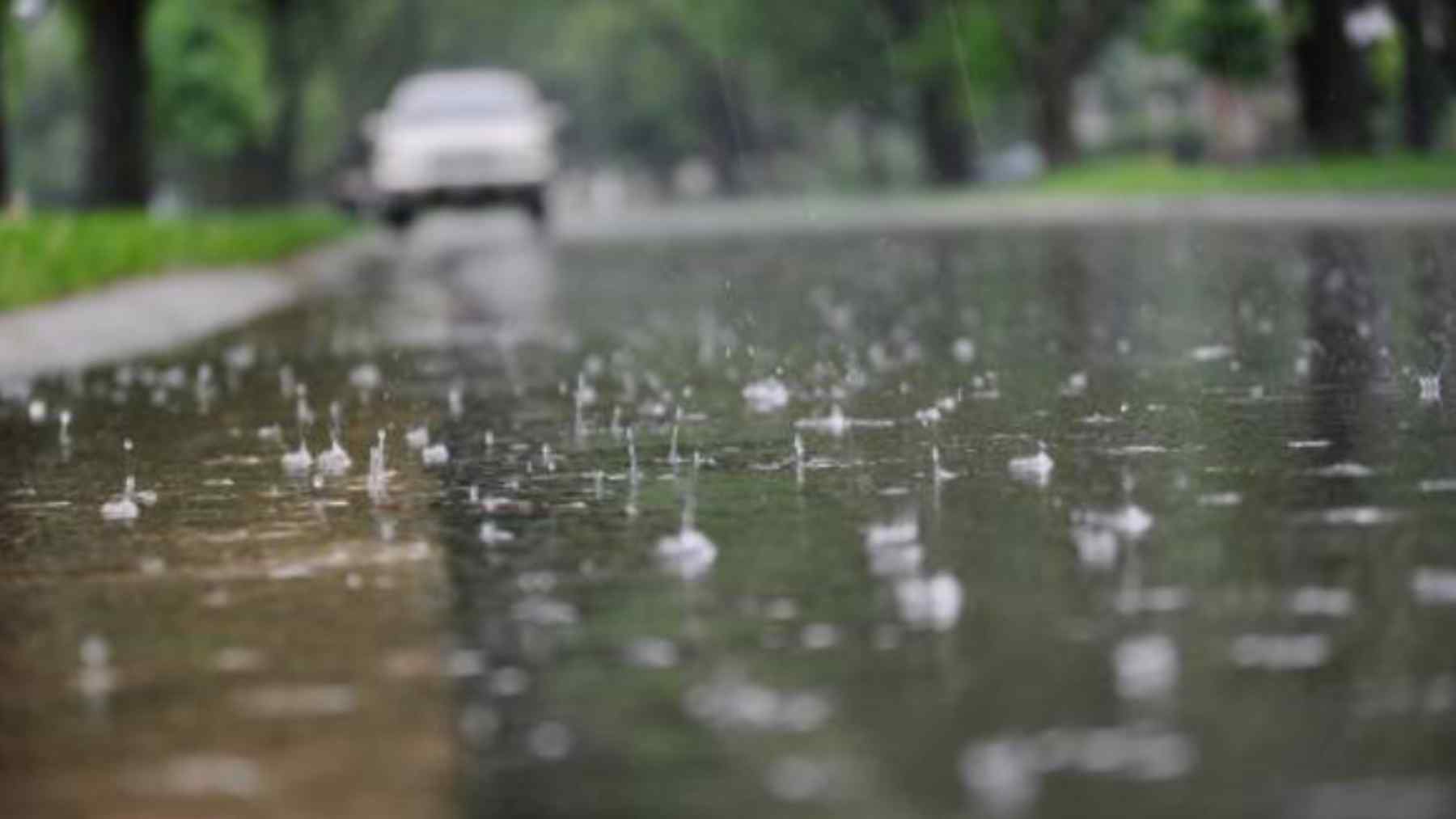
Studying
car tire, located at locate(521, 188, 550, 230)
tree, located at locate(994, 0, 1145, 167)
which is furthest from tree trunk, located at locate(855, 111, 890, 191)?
car tire, located at locate(521, 188, 550, 230)

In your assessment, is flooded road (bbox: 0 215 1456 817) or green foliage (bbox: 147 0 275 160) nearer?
flooded road (bbox: 0 215 1456 817)

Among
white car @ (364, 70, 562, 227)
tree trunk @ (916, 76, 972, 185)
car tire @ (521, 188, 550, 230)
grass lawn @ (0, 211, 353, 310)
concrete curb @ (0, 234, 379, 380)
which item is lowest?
concrete curb @ (0, 234, 379, 380)

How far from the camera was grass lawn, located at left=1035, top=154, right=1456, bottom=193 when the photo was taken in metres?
41.8

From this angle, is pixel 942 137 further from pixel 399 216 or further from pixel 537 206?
pixel 399 216

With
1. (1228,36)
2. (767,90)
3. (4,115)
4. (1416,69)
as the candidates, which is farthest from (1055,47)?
(767,90)

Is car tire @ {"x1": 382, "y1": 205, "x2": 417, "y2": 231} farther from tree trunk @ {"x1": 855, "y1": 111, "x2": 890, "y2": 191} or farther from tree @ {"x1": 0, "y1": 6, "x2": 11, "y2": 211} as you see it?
tree trunk @ {"x1": 855, "y1": 111, "x2": 890, "y2": 191}

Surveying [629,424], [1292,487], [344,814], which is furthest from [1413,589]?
[629,424]

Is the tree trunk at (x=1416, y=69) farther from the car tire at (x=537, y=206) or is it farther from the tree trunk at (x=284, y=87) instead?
the tree trunk at (x=284, y=87)

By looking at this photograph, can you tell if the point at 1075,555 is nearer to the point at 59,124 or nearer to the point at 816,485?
the point at 816,485

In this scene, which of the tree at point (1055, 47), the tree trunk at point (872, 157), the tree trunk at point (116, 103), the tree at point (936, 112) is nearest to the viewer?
the tree trunk at point (116, 103)

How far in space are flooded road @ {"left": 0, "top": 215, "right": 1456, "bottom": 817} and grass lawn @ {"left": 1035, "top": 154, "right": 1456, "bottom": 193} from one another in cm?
2589

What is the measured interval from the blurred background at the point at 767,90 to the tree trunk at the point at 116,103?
0.04 meters

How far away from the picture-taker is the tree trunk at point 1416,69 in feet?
164

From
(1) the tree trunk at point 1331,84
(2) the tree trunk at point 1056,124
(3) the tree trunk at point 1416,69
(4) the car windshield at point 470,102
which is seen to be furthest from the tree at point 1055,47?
(4) the car windshield at point 470,102
